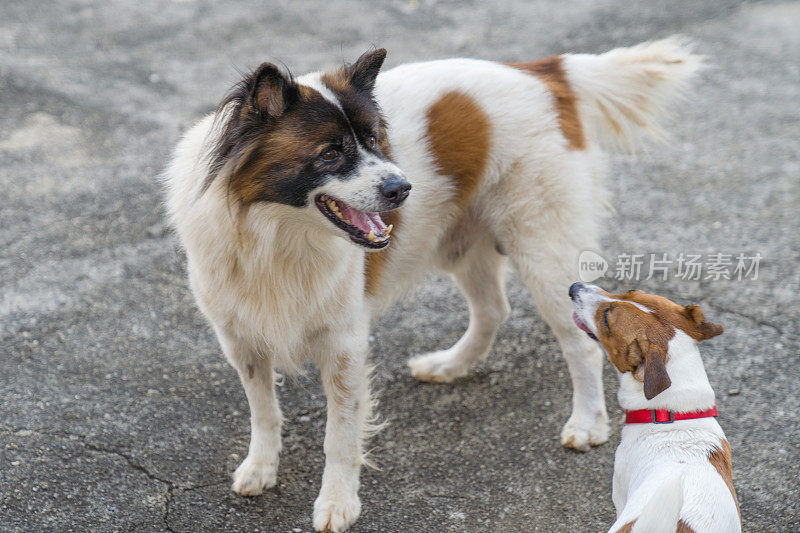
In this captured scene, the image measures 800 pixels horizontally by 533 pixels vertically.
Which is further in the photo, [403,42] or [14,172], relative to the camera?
[403,42]

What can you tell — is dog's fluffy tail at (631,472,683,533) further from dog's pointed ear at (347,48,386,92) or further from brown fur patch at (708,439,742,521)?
dog's pointed ear at (347,48,386,92)

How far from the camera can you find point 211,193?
3.01 metres

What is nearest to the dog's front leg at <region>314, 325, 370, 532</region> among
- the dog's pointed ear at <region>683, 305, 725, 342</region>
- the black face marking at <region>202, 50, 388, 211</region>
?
the black face marking at <region>202, 50, 388, 211</region>

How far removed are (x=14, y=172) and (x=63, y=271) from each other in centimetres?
152

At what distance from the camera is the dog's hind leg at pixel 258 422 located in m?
3.45

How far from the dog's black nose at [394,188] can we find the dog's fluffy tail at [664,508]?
135cm

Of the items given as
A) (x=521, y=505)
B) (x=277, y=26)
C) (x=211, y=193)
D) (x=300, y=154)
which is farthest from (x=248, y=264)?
(x=277, y=26)

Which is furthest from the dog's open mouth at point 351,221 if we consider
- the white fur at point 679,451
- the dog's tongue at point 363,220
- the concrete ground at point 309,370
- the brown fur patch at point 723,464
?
the brown fur patch at point 723,464

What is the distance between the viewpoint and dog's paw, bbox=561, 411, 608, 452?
380 cm

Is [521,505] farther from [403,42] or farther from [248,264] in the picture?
[403,42]

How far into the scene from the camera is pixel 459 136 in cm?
362

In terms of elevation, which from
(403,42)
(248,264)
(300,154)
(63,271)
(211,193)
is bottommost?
(63,271)

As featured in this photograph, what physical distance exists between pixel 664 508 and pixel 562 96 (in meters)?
2.21

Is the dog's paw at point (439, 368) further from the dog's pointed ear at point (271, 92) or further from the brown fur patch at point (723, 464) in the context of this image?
the dog's pointed ear at point (271, 92)
